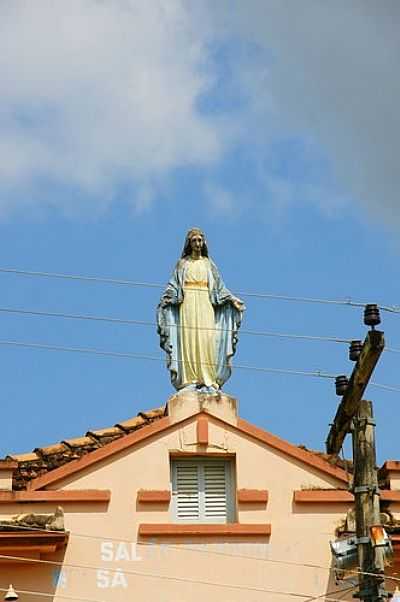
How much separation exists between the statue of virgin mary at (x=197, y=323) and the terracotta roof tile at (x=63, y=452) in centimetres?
155

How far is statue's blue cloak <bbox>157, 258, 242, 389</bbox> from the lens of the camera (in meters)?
23.3

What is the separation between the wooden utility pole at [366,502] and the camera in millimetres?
18469

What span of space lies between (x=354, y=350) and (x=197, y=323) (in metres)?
4.21

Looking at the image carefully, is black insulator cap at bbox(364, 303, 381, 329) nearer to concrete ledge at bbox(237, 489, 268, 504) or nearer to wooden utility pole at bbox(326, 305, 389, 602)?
wooden utility pole at bbox(326, 305, 389, 602)

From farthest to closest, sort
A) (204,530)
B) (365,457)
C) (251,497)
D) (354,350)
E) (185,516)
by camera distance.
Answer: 1. (185,516)
2. (251,497)
3. (204,530)
4. (354,350)
5. (365,457)

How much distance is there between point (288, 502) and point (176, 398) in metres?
2.22

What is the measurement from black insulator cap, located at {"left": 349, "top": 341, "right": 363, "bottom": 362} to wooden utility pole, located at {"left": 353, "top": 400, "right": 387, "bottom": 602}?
62 centimetres

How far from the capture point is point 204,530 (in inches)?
874

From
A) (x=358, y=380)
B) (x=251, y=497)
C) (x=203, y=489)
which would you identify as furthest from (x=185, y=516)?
(x=358, y=380)

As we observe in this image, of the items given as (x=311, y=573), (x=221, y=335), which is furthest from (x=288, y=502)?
(x=221, y=335)

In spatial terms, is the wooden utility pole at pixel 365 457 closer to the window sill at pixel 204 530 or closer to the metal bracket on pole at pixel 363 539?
the metal bracket on pole at pixel 363 539

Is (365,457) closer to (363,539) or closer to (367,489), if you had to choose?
(367,489)

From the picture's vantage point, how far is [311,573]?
22.2 m

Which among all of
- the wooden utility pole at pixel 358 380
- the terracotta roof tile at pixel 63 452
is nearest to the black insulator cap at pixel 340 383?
the wooden utility pole at pixel 358 380
